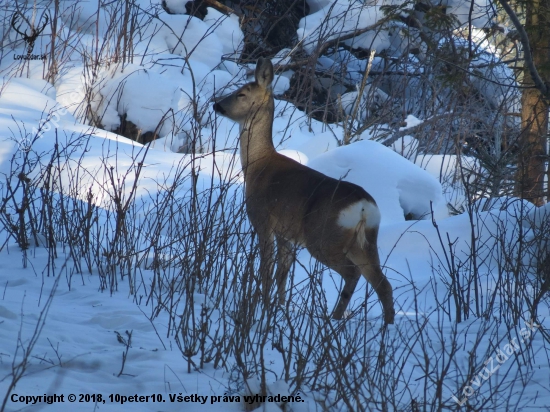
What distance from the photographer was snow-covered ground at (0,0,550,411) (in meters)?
2.62

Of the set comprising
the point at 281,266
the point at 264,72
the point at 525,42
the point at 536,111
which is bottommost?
the point at 281,266

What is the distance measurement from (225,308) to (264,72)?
2.45 m

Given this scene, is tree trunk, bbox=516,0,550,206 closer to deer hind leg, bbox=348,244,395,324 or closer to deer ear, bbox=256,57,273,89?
deer hind leg, bbox=348,244,395,324

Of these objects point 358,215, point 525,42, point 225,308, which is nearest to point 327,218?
point 358,215

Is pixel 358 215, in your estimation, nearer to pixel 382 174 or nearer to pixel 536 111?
pixel 382 174

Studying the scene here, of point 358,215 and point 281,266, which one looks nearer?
point 281,266

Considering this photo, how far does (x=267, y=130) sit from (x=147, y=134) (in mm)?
5558

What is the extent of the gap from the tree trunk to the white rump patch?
3.20ft

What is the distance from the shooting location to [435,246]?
20.0ft

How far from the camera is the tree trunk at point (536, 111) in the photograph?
17.1 feet

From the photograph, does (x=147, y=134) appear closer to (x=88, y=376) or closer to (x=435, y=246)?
(x=435, y=246)

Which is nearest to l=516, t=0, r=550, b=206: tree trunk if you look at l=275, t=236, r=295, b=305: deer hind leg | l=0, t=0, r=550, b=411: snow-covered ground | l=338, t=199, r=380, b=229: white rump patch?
l=0, t=0, r=550, b=411: snow-covered ground

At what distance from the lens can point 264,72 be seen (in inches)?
238

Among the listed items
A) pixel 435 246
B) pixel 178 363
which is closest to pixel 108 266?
pixel 178 363
